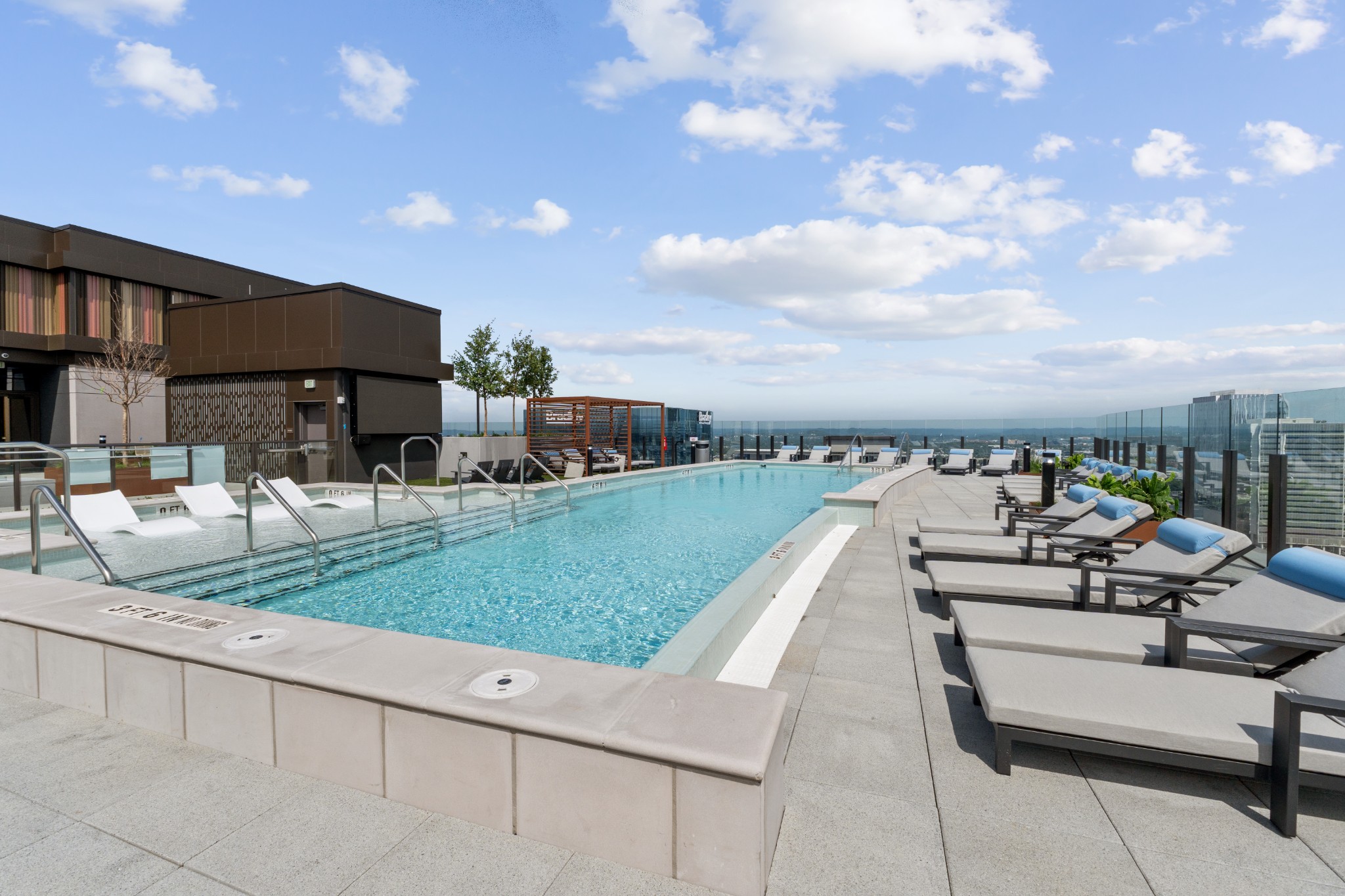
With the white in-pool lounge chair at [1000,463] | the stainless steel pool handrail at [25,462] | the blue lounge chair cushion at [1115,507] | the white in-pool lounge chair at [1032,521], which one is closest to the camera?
the blue lounge chair cushion at [1115,507]

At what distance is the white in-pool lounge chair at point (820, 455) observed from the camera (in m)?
20.8

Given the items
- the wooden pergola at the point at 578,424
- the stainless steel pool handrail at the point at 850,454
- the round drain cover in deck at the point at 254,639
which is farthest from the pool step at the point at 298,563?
the stainless steel pool handrail at the point at 850,454

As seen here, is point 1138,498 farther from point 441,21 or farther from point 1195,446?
point 441,21

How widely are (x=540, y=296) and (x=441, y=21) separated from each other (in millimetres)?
7023

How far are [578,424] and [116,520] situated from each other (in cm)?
1069

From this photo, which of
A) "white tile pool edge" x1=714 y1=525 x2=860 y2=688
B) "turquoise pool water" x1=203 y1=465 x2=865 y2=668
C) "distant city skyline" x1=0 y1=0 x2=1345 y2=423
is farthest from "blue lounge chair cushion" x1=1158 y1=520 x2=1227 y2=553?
"turquoise pool water" x1=203 y1=465 x2=865 y2=668

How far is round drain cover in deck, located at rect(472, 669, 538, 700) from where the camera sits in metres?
1.96

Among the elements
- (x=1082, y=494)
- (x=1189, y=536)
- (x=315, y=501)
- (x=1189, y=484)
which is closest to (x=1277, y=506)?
(x=1082, y=494)

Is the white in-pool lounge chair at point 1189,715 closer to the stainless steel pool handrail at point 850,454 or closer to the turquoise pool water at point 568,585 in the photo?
the turquoise pool water at point 568,585

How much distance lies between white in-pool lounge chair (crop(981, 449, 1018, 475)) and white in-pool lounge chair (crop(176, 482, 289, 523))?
57.3ft

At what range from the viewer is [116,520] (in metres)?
6.79

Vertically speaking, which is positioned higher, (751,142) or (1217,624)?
(751,142)

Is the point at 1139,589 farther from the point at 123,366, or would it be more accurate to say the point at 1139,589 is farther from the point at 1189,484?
the point at 123,366

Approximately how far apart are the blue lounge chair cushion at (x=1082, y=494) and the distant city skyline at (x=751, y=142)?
2032 millimetres
